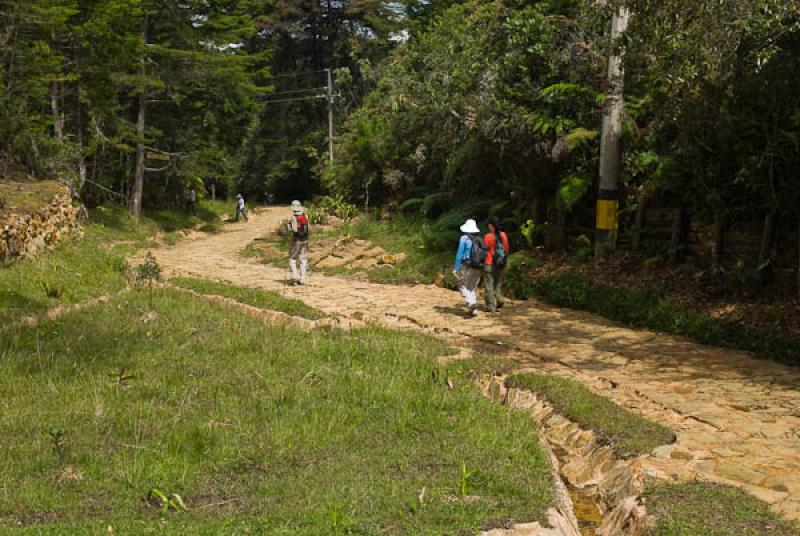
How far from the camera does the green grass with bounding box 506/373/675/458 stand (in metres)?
6.37

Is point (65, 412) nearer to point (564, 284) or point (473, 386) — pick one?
point (473, 386)

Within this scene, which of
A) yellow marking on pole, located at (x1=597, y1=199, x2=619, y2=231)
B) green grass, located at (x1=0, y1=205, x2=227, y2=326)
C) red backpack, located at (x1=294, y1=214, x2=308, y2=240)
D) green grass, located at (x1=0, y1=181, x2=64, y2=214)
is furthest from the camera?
red backpack, located at (x1=294, y1=214, x2=308, y2=240)

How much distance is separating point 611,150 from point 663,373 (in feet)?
19.5

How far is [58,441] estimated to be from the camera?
5.62m

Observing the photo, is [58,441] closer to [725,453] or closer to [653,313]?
[725,453]

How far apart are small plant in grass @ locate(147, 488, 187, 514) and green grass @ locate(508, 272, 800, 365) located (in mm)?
7547

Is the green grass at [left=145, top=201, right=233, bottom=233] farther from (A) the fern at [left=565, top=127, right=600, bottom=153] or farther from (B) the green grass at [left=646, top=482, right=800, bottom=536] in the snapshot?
(B) the green grass at [left=646, top=482, right=800, bottom=536]

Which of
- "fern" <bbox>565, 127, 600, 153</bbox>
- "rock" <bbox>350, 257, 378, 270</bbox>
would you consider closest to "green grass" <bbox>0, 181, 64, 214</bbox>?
"rock" <bbox>350, 257, 378, 270</bbox>

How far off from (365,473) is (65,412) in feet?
9.54

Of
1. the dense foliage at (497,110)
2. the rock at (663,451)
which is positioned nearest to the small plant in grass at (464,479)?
the rock at (663,451)

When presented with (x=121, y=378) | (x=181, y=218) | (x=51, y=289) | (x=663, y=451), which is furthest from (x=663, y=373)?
(x=181, y=218)

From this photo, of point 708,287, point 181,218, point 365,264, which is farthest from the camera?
point 181,218

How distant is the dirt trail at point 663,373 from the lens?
5902 mm

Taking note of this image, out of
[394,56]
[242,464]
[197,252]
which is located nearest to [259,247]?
[197,252]
